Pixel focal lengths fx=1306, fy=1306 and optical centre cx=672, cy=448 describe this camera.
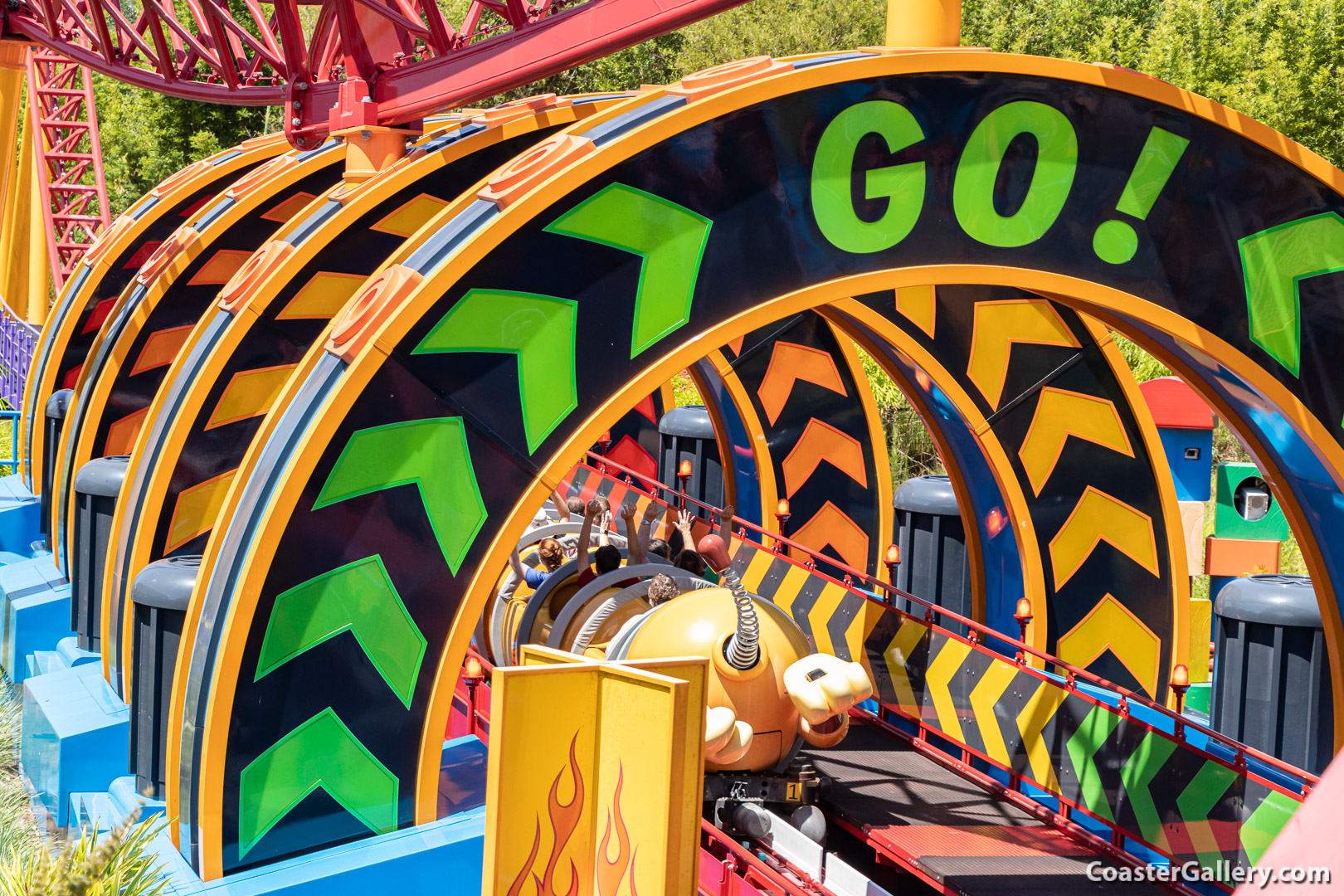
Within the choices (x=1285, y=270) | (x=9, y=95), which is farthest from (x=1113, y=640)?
(x=9, y=95)

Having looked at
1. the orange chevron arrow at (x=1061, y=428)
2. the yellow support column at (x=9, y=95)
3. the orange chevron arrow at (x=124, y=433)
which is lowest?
the orange chevron arrow at (x=124, y=433)

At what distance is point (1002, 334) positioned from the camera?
10148mm

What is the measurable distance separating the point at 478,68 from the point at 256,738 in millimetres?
6280

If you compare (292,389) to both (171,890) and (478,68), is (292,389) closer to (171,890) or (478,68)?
(171,890)

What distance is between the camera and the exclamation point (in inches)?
251

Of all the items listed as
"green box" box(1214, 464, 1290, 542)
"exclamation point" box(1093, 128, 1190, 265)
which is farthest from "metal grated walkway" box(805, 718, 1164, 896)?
"green box" box(1214, 464, 1290, 542)

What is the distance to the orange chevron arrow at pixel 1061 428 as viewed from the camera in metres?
Answer: 10.1

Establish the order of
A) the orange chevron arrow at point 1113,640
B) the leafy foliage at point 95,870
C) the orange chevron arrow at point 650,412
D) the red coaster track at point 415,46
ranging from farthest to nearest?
the orange chevron arrow at point 650,412 → the orange chevron arrow at point 1113,640 → the red coaster track at point 415,46 → the leafy foliage at point 95,870

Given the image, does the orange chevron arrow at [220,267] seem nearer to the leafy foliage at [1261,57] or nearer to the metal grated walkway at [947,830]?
the metal grated walkway at [947,830]

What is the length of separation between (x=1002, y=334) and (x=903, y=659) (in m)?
2.85

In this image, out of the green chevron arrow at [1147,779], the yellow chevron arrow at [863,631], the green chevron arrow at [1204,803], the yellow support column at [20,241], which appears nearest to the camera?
the green chevron arrow at [1204,803]

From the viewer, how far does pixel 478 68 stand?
1012 cm

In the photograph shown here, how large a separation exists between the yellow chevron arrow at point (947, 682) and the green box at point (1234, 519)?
216 inches

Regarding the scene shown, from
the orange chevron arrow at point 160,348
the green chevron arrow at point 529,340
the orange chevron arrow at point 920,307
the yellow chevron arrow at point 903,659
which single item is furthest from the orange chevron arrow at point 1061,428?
the orange chevron arrow at point 160,348
